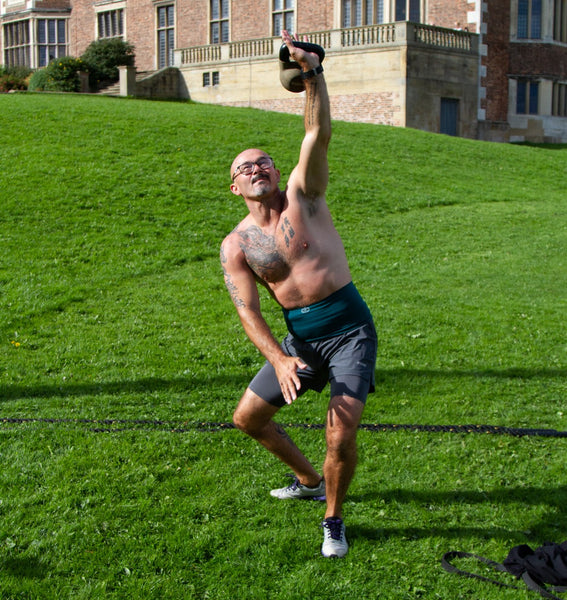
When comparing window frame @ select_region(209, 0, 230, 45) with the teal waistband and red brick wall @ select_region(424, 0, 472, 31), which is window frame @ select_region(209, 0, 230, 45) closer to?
red brick wall @ select_region(424, 0, 472, 31)

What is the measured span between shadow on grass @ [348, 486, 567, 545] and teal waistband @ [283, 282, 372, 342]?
1267mm

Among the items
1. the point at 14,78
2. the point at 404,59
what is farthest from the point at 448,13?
the point at 14,78

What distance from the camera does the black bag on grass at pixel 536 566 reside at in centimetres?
413

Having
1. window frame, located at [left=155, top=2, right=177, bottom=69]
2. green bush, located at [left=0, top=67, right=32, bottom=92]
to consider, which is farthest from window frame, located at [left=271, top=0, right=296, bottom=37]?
green bush, located at [left=0, top=67, right=32, bottom=92]

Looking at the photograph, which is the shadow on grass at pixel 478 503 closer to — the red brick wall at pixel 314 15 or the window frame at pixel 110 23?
the red brick wall at pixel 314 15

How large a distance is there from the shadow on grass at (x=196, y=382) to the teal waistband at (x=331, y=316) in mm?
3176

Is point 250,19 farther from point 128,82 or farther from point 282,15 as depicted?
point 128,82

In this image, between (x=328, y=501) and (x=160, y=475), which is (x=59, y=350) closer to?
(x=160, y=475)

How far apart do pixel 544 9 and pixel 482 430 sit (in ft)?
104

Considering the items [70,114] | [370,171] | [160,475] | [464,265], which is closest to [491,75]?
[370,171]

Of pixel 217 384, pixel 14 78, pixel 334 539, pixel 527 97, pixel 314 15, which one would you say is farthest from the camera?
pixel 14 78

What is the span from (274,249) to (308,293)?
34cm

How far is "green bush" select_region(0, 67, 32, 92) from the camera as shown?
126 feet

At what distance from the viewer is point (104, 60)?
125 ft
